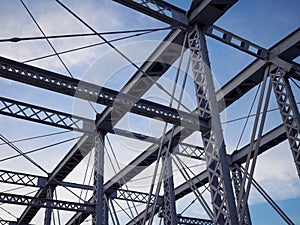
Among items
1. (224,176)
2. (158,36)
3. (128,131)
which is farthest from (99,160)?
(224,176)

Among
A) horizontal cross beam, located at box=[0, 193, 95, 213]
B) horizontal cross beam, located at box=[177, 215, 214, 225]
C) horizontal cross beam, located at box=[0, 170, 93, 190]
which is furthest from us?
horizontal cross beam, located at box=[177, 215, 214, 225]

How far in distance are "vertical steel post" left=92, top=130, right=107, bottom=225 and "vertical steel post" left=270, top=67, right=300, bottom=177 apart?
731 cm

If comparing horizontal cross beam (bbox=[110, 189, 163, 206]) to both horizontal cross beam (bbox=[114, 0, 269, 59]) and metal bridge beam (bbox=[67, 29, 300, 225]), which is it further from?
horizontal cross beam (bbox=[114, 0, 269, 59])

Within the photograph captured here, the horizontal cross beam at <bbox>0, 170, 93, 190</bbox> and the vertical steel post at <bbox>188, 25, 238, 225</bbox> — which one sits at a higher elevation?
the horizontal cross beam at <bbox>0, 170, 93, 190</bbox>

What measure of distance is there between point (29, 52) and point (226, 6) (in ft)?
25.5

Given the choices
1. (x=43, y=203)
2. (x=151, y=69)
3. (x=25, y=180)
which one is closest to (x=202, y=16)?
(x=151, y=69)

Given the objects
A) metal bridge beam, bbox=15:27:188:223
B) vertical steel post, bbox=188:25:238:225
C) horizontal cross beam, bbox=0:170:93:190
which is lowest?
vertical steel post, bbox=188:25:238:225

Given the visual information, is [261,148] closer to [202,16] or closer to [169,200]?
[169,200]

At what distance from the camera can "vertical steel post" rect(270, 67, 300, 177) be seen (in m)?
11.0

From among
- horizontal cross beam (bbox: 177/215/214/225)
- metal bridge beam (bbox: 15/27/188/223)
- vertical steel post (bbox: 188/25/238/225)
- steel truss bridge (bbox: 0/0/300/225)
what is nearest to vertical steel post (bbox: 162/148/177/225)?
steel truss bridge (bbox: 0/0/300/225)

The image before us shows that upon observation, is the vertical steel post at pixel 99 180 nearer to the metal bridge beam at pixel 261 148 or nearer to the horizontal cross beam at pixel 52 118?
the horizontal cross beam at pixel 52 118

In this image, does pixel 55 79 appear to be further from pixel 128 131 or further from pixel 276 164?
pixel 276 164

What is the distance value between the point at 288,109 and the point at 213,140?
3011mm

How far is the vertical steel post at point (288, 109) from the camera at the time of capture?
36.0ft
